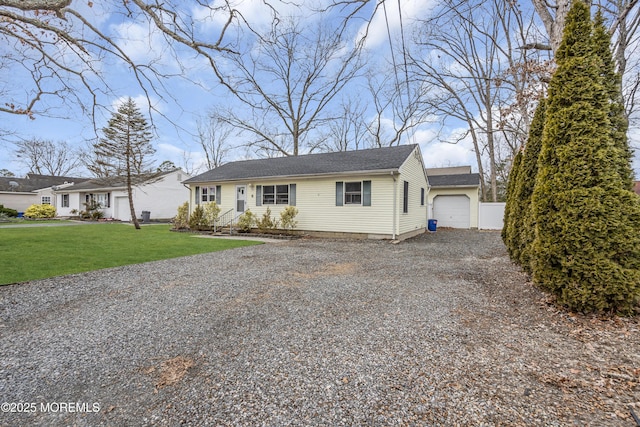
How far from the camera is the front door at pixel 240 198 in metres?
14.3

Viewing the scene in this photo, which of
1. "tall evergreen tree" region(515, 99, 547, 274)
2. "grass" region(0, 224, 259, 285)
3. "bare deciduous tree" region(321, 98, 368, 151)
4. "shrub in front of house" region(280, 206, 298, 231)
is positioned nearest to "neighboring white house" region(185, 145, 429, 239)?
"shrub in front of house" region(280, 206, 298, 231)

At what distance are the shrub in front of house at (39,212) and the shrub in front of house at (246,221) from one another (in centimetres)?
2110

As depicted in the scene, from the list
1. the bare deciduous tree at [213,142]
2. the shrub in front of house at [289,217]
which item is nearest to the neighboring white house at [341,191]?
the shrub in front of house at [289,217]

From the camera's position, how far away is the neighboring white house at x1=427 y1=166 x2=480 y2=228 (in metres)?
16.6

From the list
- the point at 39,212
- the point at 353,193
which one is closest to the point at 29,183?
the point at 39,212

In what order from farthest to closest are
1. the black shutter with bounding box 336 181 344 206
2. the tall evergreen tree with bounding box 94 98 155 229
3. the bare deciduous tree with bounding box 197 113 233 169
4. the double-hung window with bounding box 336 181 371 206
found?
the bare deciduous tree with bounding box 197 113 233 169, the tall evergreen tree with bounding box 94 98 155 229, the black shutter with bounding box 336 181 344 206, the double-hung window with bounding box 336 181 371 206

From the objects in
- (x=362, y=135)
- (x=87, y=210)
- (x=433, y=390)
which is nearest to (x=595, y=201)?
(x=433, y=390)

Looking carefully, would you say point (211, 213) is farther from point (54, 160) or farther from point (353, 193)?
point (54, 160)

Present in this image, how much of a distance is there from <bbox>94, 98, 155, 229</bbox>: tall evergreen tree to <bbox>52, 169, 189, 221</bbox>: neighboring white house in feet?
18.3

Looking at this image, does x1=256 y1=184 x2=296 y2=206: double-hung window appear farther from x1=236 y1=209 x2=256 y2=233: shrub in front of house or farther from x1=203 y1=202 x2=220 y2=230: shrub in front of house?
x1=203 y1=202 x2=220 y2=230: shrub in front of house

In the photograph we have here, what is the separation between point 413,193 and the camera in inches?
515

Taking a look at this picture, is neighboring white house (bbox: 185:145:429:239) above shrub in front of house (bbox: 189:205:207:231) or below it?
above

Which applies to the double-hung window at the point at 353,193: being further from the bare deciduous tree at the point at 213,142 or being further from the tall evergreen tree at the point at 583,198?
the bare deciduous tree at the point at 213,142

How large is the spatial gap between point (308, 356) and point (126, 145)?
54.2 ft
